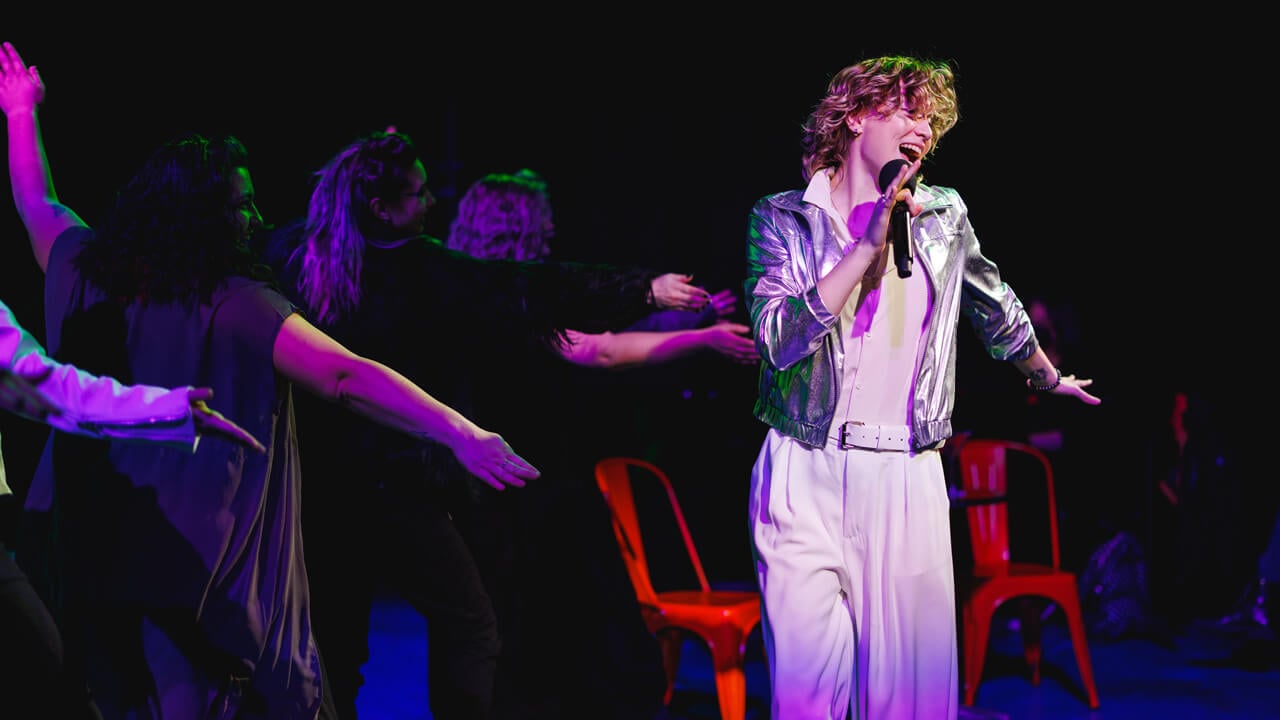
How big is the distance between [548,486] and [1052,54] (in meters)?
3.79

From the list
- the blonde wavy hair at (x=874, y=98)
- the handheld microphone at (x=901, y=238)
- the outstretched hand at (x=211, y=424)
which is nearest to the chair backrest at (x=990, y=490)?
the blonde wavy hair at (x=874, y=98)

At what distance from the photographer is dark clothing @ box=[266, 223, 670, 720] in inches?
112

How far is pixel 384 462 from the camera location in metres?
2.85

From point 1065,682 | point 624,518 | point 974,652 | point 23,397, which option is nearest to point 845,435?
point 23,397

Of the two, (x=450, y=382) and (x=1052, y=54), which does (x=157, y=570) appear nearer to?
(x=450, y=382)

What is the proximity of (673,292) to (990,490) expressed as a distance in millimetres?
2587

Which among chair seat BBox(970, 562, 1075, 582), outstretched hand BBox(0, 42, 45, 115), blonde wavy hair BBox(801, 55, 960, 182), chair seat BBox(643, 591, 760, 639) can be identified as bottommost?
chair seat BBox(970, 562, 1075, 582)

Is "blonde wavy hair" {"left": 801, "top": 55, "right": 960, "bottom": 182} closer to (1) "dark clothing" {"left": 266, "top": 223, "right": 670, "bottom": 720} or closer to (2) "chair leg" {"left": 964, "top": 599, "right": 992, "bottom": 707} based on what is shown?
(1) "dark clothing" {"left": 266, "top": 223, "right": 670, "bottom": 720}

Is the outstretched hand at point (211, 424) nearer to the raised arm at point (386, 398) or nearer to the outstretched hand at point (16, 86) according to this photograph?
the raised arm at point (386, 398)

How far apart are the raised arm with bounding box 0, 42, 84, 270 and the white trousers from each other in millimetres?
1590

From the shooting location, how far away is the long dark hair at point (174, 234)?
7.07 ft

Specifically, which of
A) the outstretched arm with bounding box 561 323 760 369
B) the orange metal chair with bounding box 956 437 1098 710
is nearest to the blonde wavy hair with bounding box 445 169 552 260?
the outstretched arm with bounding box 561 323 760 369

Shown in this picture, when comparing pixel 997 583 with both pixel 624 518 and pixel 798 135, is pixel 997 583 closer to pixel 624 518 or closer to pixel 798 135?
pixel 624 518

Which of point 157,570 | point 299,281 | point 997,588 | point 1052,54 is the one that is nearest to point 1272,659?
point 997,588
